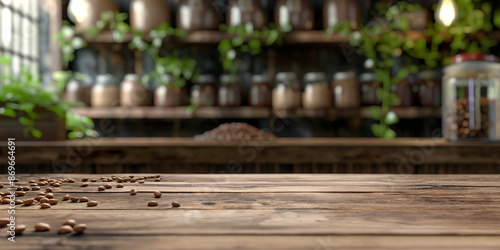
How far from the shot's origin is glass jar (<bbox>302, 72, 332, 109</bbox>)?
2.40 meters

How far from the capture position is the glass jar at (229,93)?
2.48 meters

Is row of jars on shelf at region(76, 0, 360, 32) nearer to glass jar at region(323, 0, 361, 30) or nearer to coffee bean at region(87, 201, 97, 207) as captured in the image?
glass jar at region(323, 0, 361, 30)

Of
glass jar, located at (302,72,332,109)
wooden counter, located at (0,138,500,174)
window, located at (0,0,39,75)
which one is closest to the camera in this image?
wooden counter, located at (0,138,500,174)

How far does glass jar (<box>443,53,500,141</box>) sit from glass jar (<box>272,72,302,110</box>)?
802mm

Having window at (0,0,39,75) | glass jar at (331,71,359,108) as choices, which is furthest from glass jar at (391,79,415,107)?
window at (0,0,39,75)

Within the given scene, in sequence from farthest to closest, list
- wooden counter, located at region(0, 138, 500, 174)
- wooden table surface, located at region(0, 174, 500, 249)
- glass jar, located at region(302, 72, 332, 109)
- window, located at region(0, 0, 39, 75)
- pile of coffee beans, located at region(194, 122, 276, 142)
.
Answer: window, located at region(0, 0, 39, 75), glass jar, located at region(302, 72, 332, 109), pile of coffee beans, located at region(194, 122, 276, 142), wooden counter, located at region(0, 138, 500, 174), wooden table surface, located at region(0, 174, 500, 249)

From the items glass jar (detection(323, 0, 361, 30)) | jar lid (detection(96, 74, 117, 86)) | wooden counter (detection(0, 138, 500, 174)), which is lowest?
wooden counter (detection(0, 138, 500, 174))

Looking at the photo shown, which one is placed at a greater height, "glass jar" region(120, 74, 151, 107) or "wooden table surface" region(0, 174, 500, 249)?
"glass jar" region(120, 74, 151, 107)

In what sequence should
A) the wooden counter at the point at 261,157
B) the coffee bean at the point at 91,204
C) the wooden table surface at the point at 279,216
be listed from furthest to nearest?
the wooden counter at the point at 261,157, the coffee bean at the point at 91,204, the wooden table surface at the point at 279,216

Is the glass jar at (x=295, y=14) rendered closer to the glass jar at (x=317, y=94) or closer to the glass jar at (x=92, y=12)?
the glass jar at (x=317, y=94)

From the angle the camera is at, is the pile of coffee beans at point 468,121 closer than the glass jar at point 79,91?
Yes

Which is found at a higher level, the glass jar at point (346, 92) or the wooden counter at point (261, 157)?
the glass jar at point (346, 92)

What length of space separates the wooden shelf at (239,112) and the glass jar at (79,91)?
0.07m

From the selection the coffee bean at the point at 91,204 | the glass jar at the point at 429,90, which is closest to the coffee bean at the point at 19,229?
the coffee bean at the point at 91,204
